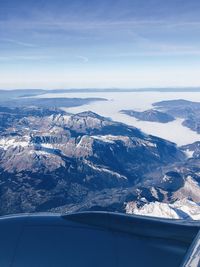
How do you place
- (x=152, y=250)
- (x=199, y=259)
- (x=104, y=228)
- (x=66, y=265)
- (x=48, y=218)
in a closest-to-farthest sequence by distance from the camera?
(x=199, y=259)
(x=66, y=265)
(x=152, y=250)
(x=104, y=228)
(x=48, y=218)

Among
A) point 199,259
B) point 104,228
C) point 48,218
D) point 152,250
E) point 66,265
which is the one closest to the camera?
point 199,259

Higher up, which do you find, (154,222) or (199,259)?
(199,259)

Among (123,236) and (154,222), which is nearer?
(123,236)

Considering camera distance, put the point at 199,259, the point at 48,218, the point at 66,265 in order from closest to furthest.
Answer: the point at 199,259, the point at 66,265, the point at 48,218

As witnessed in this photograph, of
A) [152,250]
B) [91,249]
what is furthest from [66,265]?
[152,250]

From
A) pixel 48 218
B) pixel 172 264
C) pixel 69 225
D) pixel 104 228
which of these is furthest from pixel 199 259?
pixel 48 218

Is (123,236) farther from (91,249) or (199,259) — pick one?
(199,259)

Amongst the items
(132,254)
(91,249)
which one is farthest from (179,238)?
(91,249)

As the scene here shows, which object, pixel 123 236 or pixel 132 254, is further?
pixel 123 236

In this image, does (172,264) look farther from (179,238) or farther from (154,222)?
(154,222)
